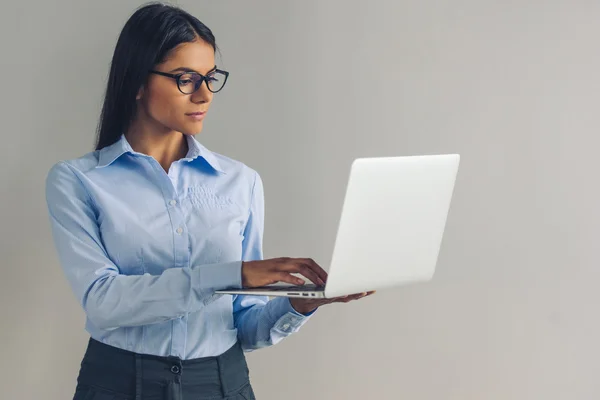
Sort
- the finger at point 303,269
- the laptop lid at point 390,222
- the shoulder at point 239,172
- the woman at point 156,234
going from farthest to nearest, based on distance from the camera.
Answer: the shoulder at point 239,172, the woman at point 156,234, the finger at point 303,269, the laptop lid at point 390,222

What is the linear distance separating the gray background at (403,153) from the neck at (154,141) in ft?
1.86

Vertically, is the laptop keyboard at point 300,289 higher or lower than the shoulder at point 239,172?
lower

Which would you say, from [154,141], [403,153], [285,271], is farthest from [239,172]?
[403,153]

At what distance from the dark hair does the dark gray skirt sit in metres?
0.45

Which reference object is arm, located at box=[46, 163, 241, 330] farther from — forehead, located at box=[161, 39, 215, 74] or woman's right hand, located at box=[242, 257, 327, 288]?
forehead, located at box=[161, 39, 215, 74]

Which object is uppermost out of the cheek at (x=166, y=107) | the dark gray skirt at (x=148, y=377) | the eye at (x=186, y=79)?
the eye at (x=186, y=79)

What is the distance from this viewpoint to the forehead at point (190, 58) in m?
1.57

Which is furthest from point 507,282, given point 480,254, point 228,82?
point 228,82

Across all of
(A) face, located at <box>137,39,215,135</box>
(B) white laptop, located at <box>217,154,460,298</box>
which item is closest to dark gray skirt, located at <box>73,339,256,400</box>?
(B) white laptop, located at <box>217,154,460,298</box>

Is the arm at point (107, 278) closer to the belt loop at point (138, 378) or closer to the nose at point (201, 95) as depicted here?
the belt loop at point (138, 378)

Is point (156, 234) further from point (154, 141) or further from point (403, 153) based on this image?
point (403, 153)

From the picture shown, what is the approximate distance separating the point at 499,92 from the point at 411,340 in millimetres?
731

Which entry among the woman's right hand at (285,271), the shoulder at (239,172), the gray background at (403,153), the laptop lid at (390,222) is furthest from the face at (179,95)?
the gray background at (403,153)

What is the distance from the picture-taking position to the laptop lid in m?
1.21
